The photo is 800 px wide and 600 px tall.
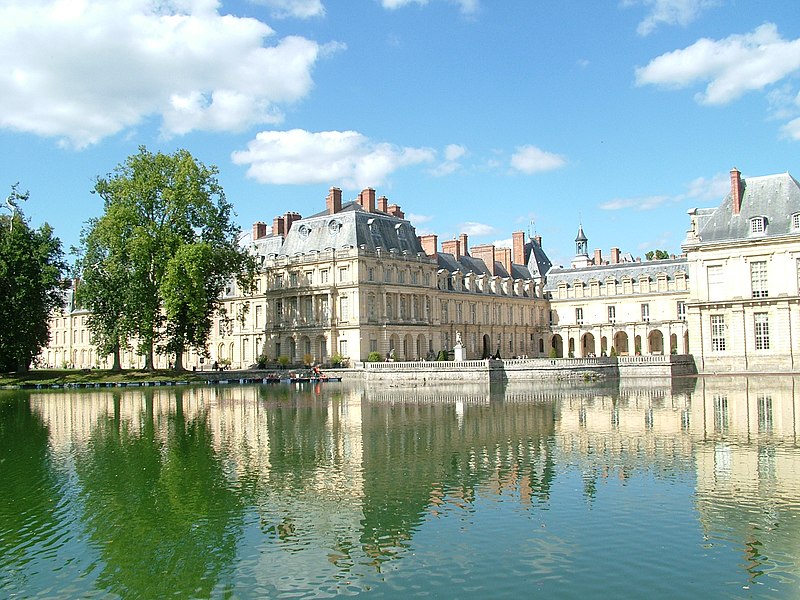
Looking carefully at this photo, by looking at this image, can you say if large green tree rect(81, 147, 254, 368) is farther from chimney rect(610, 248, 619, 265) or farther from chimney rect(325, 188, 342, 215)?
chimney rect(610, 248, 619, 265)

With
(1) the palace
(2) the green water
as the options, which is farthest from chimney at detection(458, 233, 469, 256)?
(2) the green water

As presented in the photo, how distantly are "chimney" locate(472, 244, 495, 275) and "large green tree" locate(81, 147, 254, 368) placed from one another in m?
31.3

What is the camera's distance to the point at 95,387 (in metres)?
48.1

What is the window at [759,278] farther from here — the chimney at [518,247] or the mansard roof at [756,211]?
the chimney at [518,247]

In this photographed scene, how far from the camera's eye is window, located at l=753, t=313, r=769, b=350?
47.6 m

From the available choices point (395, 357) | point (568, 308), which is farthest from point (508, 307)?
point (395, 357)

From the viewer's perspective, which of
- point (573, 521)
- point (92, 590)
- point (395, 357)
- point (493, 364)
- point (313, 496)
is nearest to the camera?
point (92, 590)

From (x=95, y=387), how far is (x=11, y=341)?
6000mm

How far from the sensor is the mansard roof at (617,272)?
70.8 m

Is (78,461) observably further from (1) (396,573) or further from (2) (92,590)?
(1) (396,573)

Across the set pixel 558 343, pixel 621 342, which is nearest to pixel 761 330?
pixel 621 342

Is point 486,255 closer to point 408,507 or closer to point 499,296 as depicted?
point 499,296

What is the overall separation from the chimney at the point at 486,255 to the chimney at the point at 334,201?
1971 centimetres

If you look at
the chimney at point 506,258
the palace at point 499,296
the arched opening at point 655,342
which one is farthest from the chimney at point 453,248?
the arched opening at point 655,342
